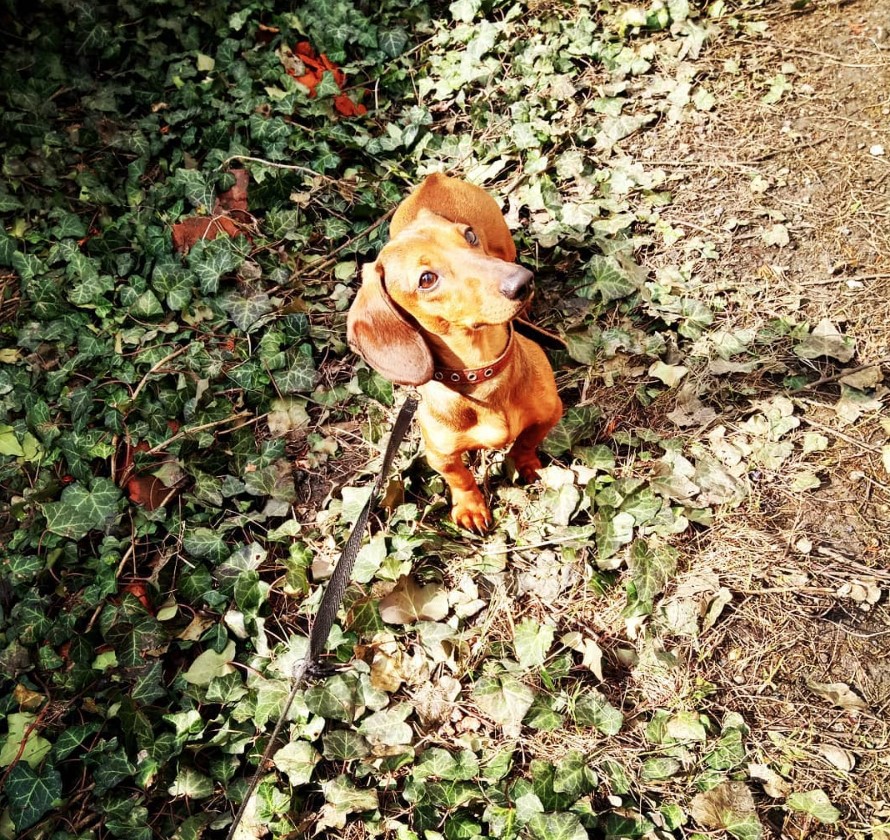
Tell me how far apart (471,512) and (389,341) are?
3.47 feet

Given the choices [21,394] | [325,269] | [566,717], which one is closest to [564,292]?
[325,269]

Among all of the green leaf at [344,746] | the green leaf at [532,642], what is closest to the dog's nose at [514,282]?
the green leaf at [532,642]

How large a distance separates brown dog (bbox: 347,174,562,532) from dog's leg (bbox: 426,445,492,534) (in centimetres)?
1

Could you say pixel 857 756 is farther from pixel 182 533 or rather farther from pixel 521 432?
pixel 182 533

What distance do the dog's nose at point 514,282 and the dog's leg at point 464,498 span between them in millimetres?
831

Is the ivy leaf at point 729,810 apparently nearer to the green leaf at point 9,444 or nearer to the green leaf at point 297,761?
the green leaf at point 297,761

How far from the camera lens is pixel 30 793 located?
7.54 ft

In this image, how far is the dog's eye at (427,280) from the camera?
1.93 m

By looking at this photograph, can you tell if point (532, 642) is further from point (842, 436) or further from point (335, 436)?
point (842, 436)

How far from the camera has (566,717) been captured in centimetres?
237

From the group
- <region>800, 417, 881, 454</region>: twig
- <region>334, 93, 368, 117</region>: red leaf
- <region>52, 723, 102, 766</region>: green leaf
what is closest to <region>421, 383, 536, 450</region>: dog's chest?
<region>800, 417, 881, 454</region>: twig

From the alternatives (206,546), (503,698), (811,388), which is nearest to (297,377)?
(206,546)

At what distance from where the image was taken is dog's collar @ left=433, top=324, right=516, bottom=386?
2.08 m

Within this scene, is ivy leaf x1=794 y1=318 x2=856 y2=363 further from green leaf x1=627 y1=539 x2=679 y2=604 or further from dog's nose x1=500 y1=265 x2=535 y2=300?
dog's nose x1=500 y1=265 x2=535 y2=300
